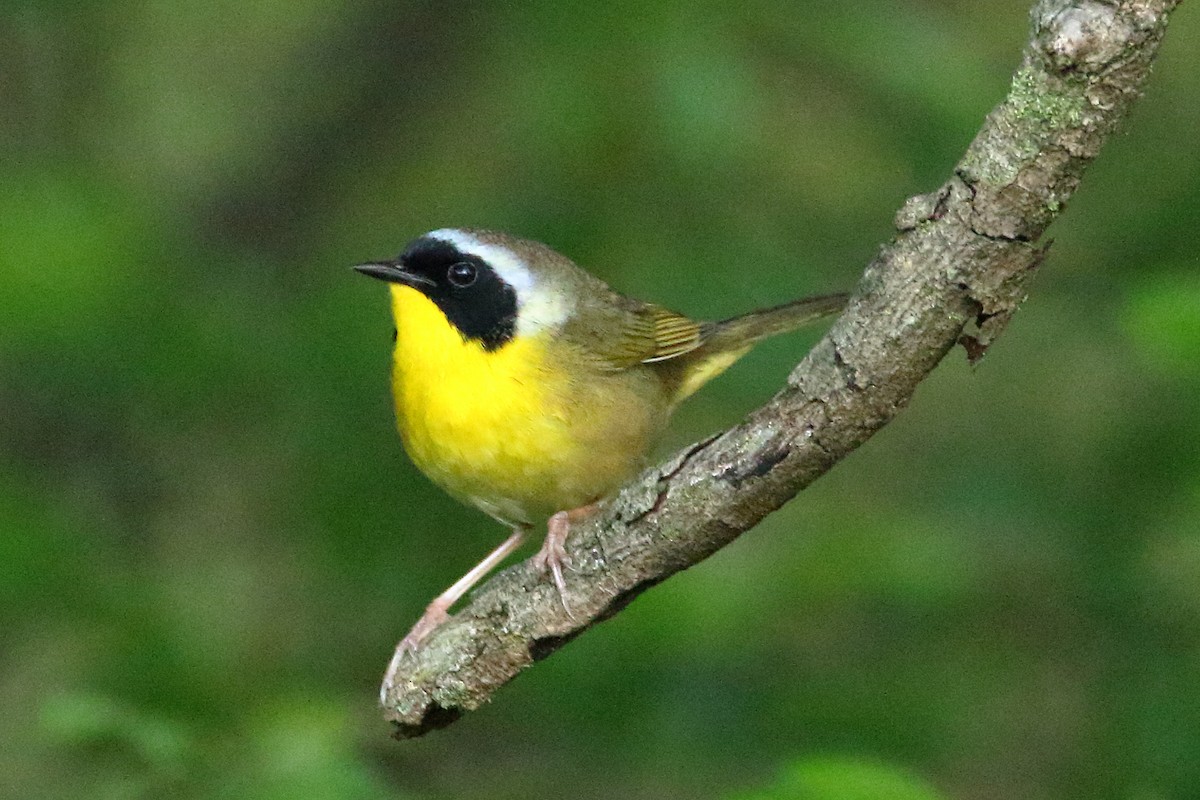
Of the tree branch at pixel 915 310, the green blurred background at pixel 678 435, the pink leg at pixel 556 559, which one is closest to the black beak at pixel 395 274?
the green blurred background at pixel 678 435

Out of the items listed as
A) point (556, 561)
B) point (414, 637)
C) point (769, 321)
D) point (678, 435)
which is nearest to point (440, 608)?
point (414, 637)

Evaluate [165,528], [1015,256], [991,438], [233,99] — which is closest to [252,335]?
[165,528]

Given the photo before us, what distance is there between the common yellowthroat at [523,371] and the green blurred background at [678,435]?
15.6 inches

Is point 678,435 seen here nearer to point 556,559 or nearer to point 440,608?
point 440,608

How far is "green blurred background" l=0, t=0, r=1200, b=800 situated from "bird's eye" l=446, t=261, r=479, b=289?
772 mm

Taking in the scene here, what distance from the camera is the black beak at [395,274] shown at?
16.6 ft

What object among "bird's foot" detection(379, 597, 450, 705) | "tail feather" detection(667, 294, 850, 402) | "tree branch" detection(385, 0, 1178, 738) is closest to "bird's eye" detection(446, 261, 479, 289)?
"tail feather" detection(667, 294, 850, 402)

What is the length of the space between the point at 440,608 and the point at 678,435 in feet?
7.96

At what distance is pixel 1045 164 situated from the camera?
273cm

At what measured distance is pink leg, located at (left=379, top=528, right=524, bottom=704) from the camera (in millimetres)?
4491

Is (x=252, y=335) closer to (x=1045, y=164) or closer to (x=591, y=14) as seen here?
(x=591, y=14)

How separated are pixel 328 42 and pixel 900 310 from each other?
5.35 metres

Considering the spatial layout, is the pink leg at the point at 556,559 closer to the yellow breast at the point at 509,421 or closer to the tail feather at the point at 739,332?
the yellow breast at the point at 509,421

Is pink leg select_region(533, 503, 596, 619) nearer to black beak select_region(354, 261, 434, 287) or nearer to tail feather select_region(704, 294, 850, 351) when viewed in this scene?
black beak select_region(354, 261, 434, 287)
